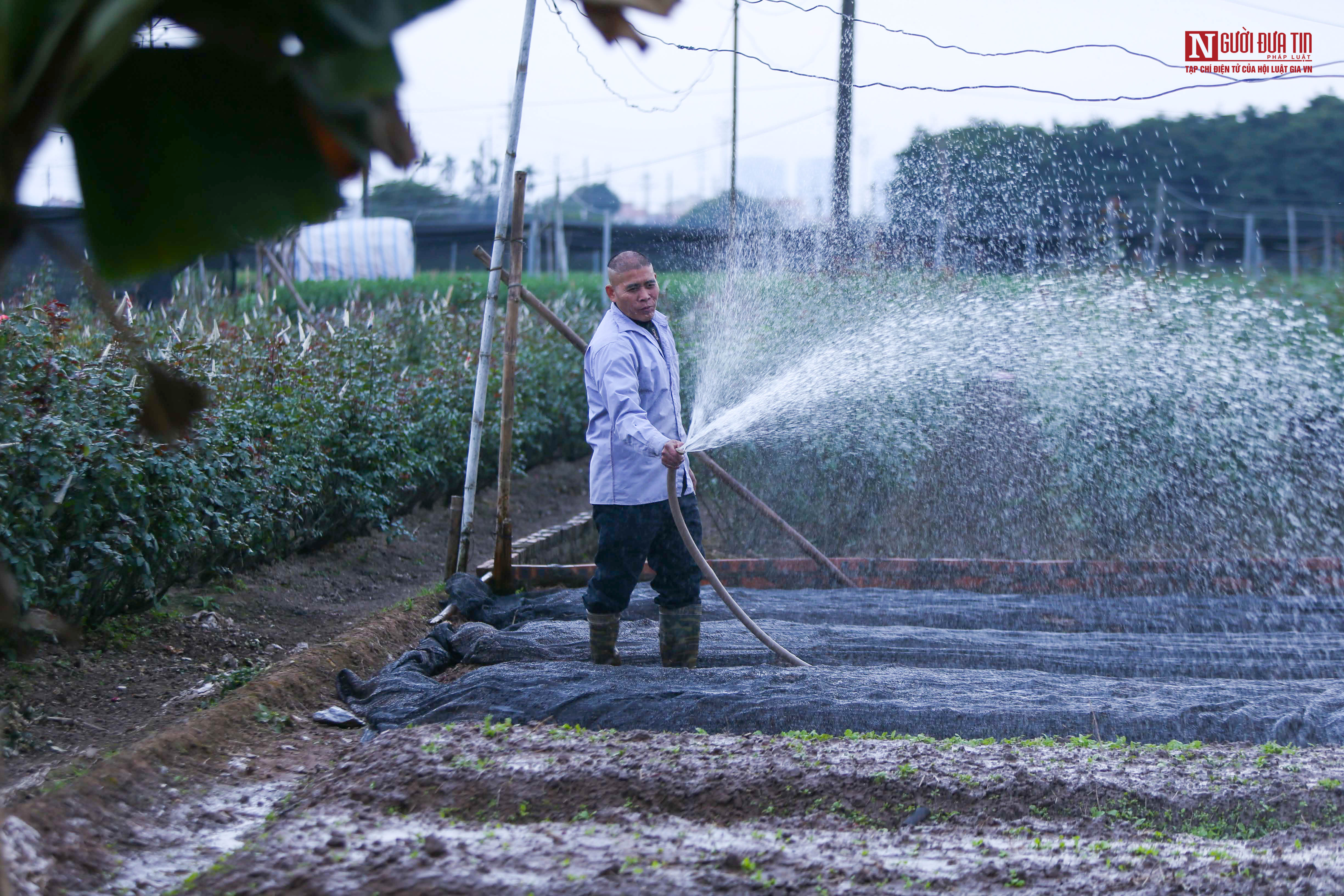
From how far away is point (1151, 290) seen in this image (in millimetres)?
8227

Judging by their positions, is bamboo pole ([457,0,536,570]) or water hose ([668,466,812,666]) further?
bamboo pole ([457,0,536,570])

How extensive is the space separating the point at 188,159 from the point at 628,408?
11.0 ft

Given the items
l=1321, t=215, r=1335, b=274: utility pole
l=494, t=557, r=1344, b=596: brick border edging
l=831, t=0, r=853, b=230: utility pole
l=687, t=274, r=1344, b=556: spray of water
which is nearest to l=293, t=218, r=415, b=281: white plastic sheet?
l=831, t=0, r=853, b=230: utility pole

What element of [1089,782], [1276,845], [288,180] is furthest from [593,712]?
[288,180]

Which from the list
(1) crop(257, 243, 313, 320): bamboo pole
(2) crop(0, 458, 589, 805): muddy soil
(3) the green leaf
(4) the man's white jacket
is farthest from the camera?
(1) crop(257, 243, 313, 320): bamboo pole

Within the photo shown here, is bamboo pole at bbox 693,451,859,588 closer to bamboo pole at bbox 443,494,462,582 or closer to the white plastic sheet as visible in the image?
bamboo pole at bbox 443,494,462,582

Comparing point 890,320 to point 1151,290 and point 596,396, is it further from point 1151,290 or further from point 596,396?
point 596,396

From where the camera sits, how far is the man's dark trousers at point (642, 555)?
4.93 meters

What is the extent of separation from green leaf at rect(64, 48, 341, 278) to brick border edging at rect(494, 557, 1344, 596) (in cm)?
512

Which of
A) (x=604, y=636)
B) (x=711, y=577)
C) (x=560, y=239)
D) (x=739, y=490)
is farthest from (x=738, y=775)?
(x=560, y=239)

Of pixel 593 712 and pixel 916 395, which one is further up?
pixel 916 395

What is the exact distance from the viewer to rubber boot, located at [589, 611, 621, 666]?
512cm

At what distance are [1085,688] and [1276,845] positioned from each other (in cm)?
162

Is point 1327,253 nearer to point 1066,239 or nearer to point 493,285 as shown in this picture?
point 1066,239
